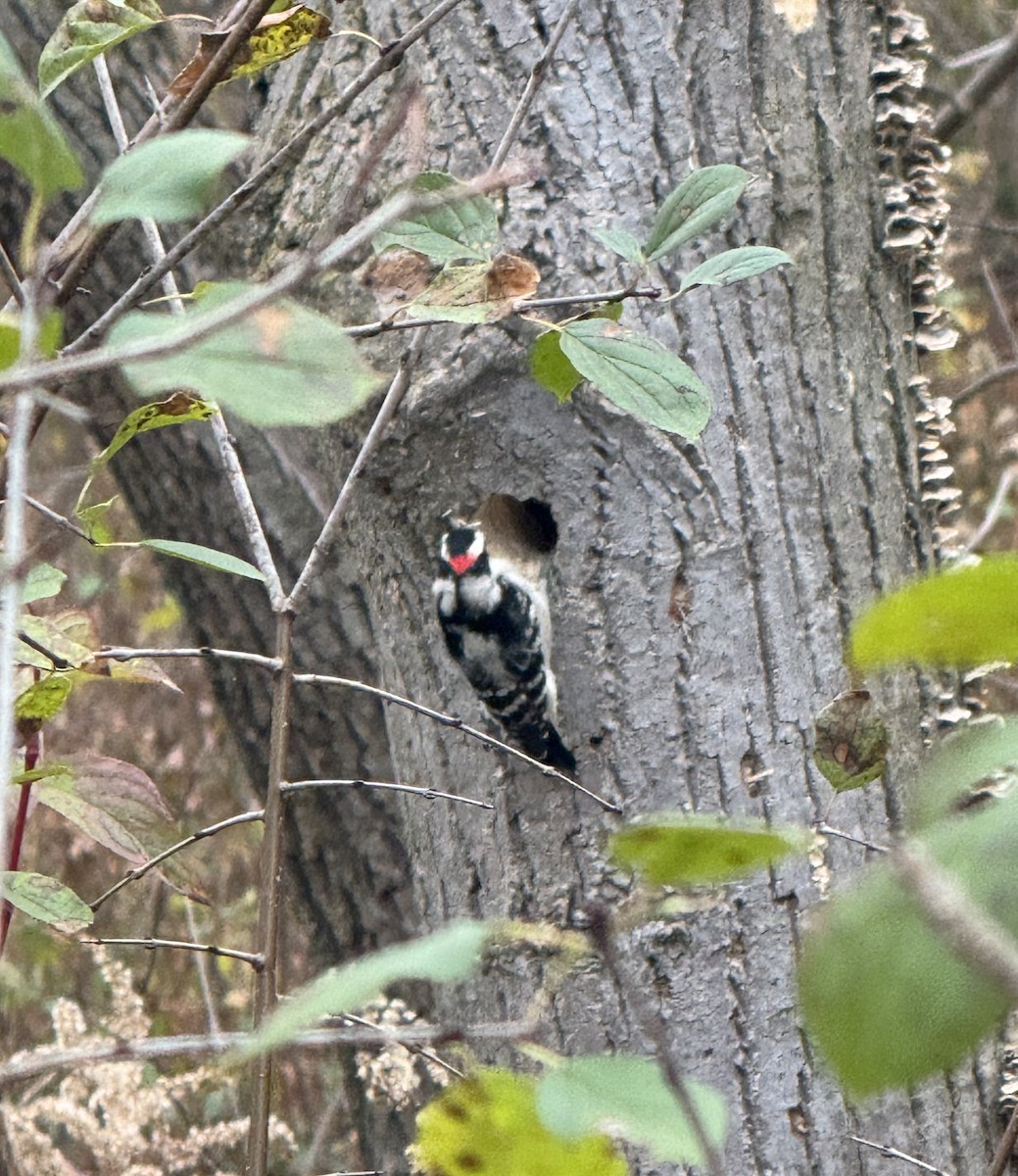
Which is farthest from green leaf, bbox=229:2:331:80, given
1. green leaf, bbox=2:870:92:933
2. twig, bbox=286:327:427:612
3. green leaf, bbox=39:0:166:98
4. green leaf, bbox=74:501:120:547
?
green leaf, bbox=2:870:92:933

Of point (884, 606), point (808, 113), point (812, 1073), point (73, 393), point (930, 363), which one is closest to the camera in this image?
point (884, 606)

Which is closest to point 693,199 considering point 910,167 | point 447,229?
point 447,229

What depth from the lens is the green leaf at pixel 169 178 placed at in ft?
2.30

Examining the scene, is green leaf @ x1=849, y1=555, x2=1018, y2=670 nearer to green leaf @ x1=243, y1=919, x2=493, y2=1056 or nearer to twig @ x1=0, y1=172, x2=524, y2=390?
green leaf @ x1=243, y1=919, x2=493, y2=1056

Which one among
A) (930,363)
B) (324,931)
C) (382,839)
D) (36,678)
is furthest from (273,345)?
(324,931)

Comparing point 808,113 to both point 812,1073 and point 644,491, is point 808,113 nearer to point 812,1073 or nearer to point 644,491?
point 644,491

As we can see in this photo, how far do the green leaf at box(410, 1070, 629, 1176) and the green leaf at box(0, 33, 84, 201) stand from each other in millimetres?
520

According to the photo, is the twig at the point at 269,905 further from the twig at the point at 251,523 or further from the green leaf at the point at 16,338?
the green leaf at the point at 16,338

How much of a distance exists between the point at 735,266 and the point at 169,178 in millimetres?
738

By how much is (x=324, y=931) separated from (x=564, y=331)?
86.4 inches

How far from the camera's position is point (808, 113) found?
2.01 meters

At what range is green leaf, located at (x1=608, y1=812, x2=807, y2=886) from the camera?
41 centimetres

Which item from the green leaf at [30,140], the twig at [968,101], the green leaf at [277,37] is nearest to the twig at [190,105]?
the green leaf at [277,37]

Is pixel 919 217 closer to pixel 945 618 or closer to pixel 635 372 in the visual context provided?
pixel 635 372
